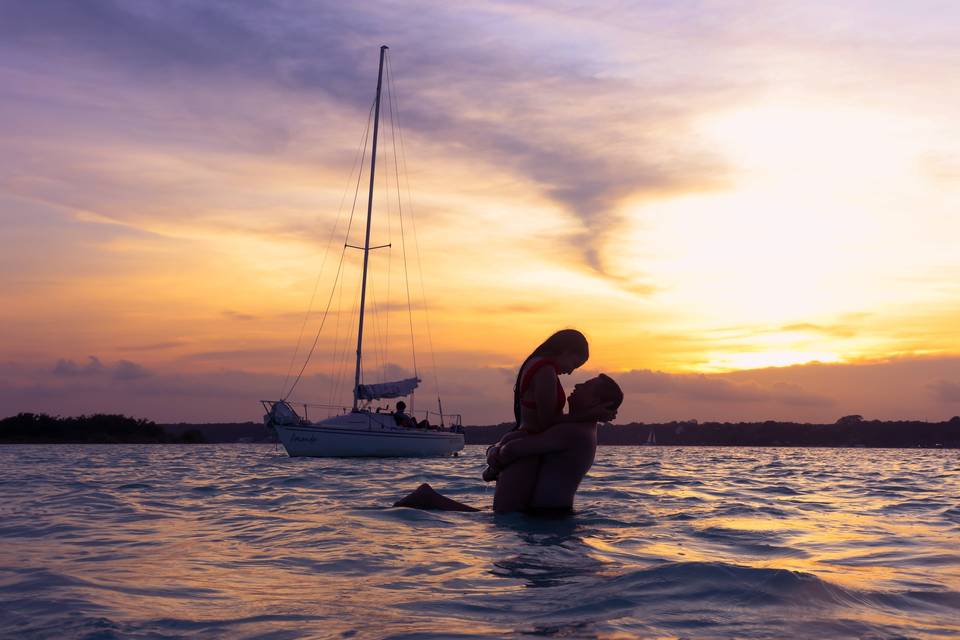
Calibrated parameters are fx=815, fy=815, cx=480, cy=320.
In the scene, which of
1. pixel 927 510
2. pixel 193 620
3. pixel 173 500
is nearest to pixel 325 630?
pixel 193 620

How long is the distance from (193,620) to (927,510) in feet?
32.9

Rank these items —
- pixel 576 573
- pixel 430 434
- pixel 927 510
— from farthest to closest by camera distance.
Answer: pixel 430 434
pixel 927 510
pixel 576 573

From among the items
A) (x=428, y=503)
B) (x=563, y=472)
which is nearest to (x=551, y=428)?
(x=563, y=472)

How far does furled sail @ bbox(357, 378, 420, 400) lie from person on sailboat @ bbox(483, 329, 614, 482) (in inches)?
1140

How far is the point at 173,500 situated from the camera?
11.8 m

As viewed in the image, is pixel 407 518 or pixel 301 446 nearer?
pixel 407 518

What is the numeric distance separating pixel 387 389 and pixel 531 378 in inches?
1185

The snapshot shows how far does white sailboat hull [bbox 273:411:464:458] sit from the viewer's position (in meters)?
33.6

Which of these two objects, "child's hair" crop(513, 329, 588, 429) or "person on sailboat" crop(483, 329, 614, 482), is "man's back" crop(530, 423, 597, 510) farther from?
"child's hair" crop(513, 329, 588, 429)

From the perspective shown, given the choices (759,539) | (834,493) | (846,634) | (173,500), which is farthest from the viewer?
(834,493)

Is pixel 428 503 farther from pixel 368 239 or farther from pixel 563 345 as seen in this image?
pixel 368 239

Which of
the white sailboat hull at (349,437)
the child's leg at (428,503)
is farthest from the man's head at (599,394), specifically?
the white sailboat hull at (349,437)

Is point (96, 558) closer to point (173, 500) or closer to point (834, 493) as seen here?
point (173, 500)

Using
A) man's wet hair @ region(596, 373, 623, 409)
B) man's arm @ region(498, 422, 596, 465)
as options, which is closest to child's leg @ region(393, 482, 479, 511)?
man's arm @ region(498, 422, 596, 465)
